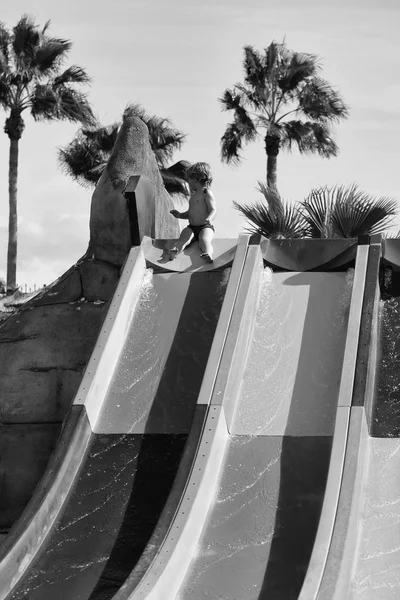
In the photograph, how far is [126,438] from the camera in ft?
29.1

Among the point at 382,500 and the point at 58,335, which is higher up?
the point at 382,500

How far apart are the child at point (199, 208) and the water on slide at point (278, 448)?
2.92 ft

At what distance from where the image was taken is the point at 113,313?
962 centimetres

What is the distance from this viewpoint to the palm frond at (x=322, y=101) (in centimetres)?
2522

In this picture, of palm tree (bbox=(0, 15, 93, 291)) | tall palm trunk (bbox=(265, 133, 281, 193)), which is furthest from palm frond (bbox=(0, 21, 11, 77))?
tall palm trunk (bbox=(265, 133, 281, 193))

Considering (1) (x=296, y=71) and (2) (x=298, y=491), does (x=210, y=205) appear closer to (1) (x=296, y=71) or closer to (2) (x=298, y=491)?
(2) (x=298, y=491)

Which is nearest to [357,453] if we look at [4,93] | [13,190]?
[13,190]

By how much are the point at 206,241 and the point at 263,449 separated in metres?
2.56

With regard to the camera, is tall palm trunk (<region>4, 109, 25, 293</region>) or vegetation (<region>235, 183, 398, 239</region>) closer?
vegetation (<region>235, 183, 398, 239</region>)

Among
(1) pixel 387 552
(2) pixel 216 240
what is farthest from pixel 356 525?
(2) pixel 216 240

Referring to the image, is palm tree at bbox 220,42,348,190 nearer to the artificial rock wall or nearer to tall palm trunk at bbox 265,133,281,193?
tall palm trunk at bbox 265,133,281,193

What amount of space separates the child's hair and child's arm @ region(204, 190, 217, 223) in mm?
103

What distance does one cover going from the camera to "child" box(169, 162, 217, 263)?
10500 mm

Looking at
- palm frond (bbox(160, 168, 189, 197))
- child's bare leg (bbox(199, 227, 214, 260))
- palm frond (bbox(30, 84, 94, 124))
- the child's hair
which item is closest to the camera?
child's bare leg (bbox(199, 227, 214, 260))
